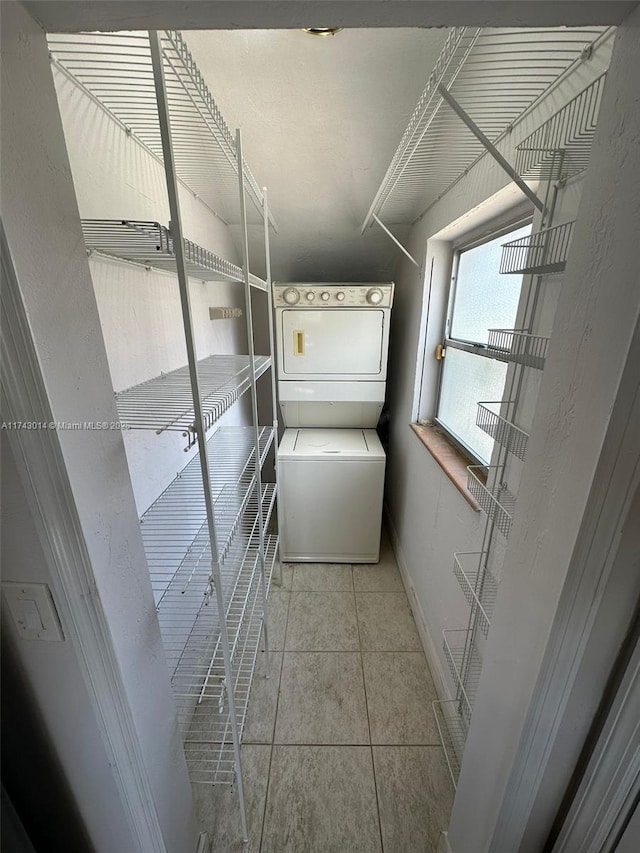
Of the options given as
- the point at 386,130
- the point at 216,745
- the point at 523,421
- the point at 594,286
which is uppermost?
the point at 386,130

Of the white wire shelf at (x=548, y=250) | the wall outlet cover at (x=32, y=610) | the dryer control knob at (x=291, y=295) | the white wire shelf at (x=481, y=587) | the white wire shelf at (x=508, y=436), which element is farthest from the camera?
the dryer control knob at (x=291, y=295)

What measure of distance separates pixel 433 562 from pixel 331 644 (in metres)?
0.70

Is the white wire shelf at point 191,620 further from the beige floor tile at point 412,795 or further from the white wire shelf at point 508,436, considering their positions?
the white wire shelf at point 508,436

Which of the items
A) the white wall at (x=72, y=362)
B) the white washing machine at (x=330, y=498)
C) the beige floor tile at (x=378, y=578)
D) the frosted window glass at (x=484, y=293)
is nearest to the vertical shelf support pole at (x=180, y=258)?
the white wall at (x=72, y=362)

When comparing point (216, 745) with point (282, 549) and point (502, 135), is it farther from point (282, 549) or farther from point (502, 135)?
point (502, 135)

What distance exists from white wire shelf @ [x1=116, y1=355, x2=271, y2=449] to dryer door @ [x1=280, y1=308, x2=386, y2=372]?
89 cm

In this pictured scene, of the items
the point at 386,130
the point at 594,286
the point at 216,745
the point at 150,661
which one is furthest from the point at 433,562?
the point at 386,130

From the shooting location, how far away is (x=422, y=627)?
1.80m

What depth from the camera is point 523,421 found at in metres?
1.00

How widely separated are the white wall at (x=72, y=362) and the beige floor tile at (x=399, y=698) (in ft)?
3.30

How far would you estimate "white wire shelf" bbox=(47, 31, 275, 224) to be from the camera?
74 centimetres

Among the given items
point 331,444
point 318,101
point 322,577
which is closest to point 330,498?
point 331,444

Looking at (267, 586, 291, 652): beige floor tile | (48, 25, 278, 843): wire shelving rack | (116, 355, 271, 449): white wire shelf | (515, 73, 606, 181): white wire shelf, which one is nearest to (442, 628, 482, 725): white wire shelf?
(48, 25, 278, 843): wire shelving rack

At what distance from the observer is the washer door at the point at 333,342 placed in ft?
7.04
